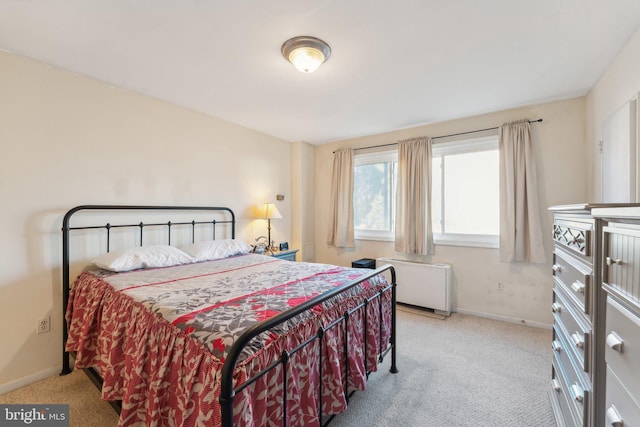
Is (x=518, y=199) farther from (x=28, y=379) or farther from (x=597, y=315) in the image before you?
(x=28, y=379)

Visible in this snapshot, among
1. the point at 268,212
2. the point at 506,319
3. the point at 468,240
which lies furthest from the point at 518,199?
the point at 268,212

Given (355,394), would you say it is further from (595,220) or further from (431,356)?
(595,220)

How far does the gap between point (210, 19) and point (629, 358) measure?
249cm

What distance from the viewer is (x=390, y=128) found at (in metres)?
3.93

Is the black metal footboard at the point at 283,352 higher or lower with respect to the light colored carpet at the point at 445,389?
higher

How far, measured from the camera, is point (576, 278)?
51.9 inches

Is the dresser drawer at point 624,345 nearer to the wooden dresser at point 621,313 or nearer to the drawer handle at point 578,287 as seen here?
the wooden dresser at point 621,313

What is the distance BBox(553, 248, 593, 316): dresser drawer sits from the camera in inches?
45.6

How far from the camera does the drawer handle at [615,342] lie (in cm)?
90

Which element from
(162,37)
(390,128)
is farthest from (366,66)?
(390,128)

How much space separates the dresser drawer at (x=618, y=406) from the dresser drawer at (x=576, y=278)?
271 millimetres

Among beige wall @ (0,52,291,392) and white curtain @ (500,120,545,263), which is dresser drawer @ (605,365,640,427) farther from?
beige wall @ (0,52,291,392)
